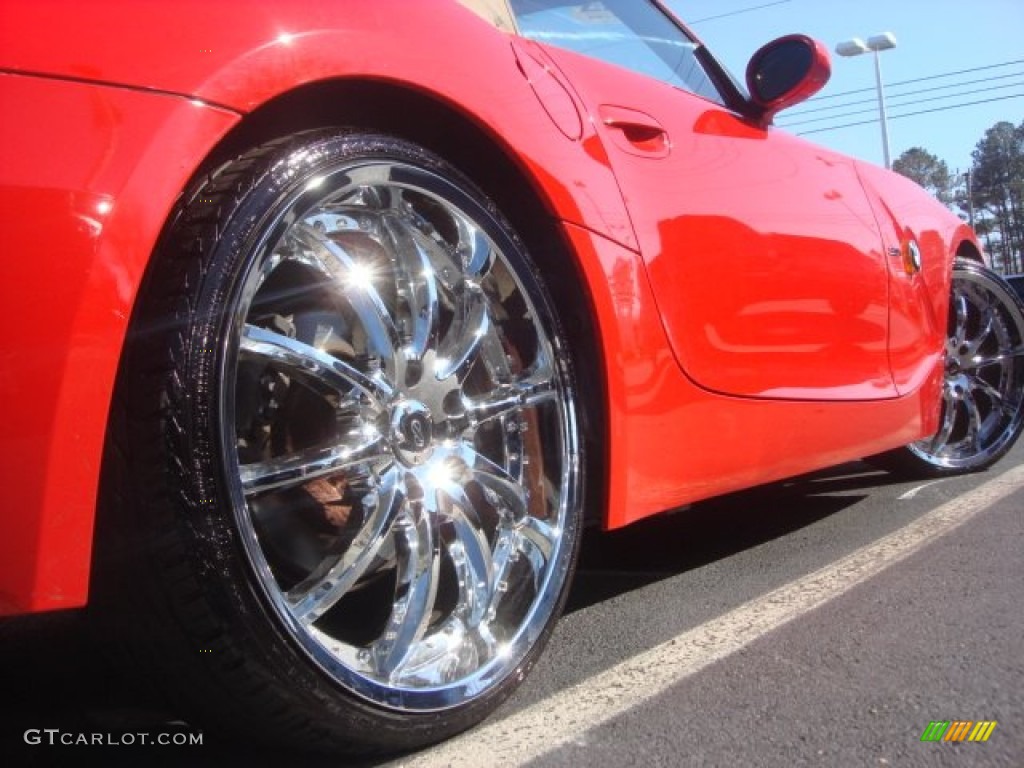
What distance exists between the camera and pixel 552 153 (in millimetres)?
2061

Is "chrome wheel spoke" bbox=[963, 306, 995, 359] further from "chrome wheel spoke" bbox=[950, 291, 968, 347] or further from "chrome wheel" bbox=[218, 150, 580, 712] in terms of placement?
"chrome wheel" bbox=[218, 150, 580, 712]

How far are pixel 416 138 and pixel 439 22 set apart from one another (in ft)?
0.77

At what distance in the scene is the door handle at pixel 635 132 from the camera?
2.32 m

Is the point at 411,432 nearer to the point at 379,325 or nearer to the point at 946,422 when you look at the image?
the point at 379,325

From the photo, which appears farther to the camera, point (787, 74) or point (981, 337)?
point (981, 337)

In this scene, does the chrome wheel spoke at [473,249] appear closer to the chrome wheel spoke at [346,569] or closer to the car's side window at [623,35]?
the chrome wheel spoke at [346,569]

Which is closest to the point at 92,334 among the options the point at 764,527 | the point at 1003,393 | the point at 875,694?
the point at 875,694

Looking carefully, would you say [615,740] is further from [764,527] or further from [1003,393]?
[1003,393]

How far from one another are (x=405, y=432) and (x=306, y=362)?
0.24m

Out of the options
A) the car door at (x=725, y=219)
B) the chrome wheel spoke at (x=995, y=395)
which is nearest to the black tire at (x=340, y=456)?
the car door at (x=725, y=219)

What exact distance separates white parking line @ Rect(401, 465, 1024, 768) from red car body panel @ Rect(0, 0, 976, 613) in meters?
0.31

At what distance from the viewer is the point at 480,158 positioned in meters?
2.02

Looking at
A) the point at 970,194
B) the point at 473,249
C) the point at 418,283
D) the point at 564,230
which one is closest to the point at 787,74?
the point at 564,230

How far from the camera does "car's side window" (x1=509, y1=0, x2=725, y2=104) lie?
2.60 metres
